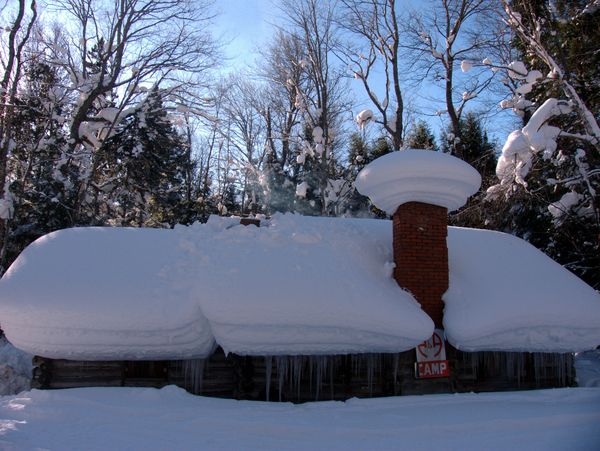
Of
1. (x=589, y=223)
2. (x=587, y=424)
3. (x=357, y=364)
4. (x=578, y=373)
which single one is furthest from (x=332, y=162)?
(x=587, y=424)

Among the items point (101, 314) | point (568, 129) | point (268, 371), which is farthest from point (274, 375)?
point (568, 129)

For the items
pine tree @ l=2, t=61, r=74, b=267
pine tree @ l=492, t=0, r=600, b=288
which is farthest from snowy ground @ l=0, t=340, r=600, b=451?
pine tree @ l=2, t=61, r=74, b=267

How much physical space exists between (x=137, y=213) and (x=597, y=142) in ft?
58.2

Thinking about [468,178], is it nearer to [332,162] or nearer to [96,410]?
[96,410]

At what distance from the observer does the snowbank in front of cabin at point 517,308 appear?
6.05m

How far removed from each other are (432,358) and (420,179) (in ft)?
8.10

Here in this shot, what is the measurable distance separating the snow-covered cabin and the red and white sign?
0.12 metres

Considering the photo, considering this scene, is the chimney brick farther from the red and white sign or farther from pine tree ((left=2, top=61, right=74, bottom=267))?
pine tree ((left=2, top=61, right=74, bottom=267))

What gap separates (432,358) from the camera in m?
6.23

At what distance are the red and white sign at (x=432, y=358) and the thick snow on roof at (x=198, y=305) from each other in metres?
0.46

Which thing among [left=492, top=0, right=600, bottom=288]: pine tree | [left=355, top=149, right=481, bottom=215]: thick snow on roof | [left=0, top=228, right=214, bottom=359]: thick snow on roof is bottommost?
[left=0, top=228, right=214, bottom=359]: thick snow on roof

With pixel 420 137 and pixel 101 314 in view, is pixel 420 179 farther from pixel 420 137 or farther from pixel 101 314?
pixel 420 137

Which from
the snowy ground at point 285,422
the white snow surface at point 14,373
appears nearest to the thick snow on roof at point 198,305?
the snowy ground at point 285,422

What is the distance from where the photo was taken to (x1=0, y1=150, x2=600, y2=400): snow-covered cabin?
5648 mm
